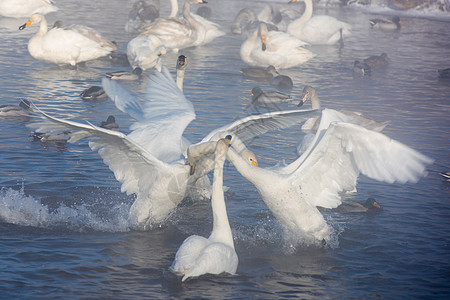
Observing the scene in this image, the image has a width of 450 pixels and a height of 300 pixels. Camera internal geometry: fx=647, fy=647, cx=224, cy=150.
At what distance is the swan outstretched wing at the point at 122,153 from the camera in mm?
6957

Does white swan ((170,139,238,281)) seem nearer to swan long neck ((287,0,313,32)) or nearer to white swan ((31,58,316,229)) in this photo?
white swan ((31,58,316,229))

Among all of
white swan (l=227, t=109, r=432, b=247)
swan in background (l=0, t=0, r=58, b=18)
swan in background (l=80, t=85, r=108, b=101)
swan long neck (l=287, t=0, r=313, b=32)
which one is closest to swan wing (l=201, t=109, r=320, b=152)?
white swan (l=227, t=109, r=432, b=247)

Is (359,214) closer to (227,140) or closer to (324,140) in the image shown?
(324,140)

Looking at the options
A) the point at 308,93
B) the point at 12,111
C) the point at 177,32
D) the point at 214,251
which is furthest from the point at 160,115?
the point at 177,32

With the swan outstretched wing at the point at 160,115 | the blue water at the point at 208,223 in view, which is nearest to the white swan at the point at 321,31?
the blue water at the point at 208,223

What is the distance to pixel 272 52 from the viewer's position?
1662 cm

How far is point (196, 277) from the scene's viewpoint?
20.9 feet

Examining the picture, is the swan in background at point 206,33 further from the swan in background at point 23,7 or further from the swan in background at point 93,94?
the swan in background at point 93,94

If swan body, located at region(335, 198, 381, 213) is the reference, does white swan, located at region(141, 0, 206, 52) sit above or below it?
below

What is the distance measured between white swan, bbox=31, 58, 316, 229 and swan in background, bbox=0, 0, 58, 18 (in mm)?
15008

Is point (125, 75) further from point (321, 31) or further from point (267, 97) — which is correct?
point (321, 31)

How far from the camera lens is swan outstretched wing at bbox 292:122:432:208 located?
685 centimetres

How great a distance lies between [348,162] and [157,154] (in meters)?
2.45

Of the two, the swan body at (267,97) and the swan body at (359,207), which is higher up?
the swan body at (359,207)
